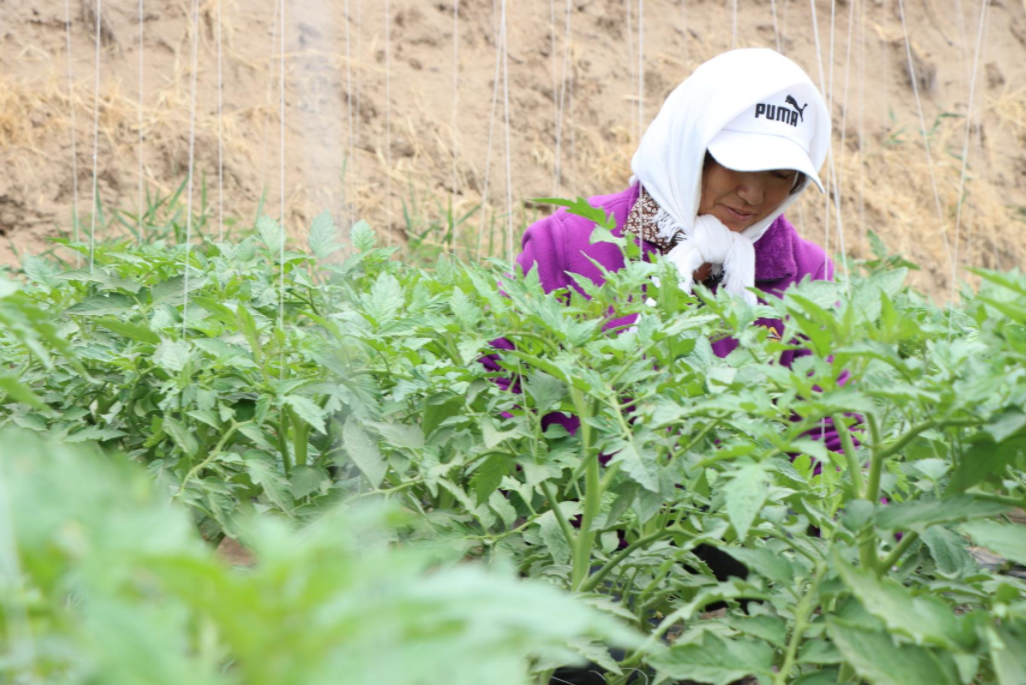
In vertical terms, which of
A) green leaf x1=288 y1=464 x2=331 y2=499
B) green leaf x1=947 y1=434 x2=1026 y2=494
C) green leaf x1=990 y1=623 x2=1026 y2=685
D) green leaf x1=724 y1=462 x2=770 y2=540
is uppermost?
green leaf x1=947 y1=434 x2=1026 y2=494

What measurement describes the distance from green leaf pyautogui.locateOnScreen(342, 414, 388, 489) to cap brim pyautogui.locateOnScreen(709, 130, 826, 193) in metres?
1.21

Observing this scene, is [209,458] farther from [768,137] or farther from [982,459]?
[768,137]

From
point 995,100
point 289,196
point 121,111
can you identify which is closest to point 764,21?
point 995,100

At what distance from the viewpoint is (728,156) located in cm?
219

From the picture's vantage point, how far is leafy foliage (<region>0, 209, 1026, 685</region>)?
0.89m

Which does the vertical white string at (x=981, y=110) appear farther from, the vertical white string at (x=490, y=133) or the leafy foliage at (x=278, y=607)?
the leafy foliage at (x=278, y=607)

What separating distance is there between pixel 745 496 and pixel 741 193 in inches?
60.1

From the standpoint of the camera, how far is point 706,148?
223cm

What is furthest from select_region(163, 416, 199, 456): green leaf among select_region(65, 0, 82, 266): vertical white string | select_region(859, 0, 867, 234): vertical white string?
select_region(859, 0, 867, 234): vertical white string

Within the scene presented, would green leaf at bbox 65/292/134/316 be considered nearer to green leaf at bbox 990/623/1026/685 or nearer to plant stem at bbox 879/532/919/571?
plant stem at bbox 879/532/919/571

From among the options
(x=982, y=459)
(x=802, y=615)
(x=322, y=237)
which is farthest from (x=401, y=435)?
(x=982, y=459)

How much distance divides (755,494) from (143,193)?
438 centimetres

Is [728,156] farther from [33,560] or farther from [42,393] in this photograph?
[33,560]

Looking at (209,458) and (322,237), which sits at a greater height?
(322,237)
